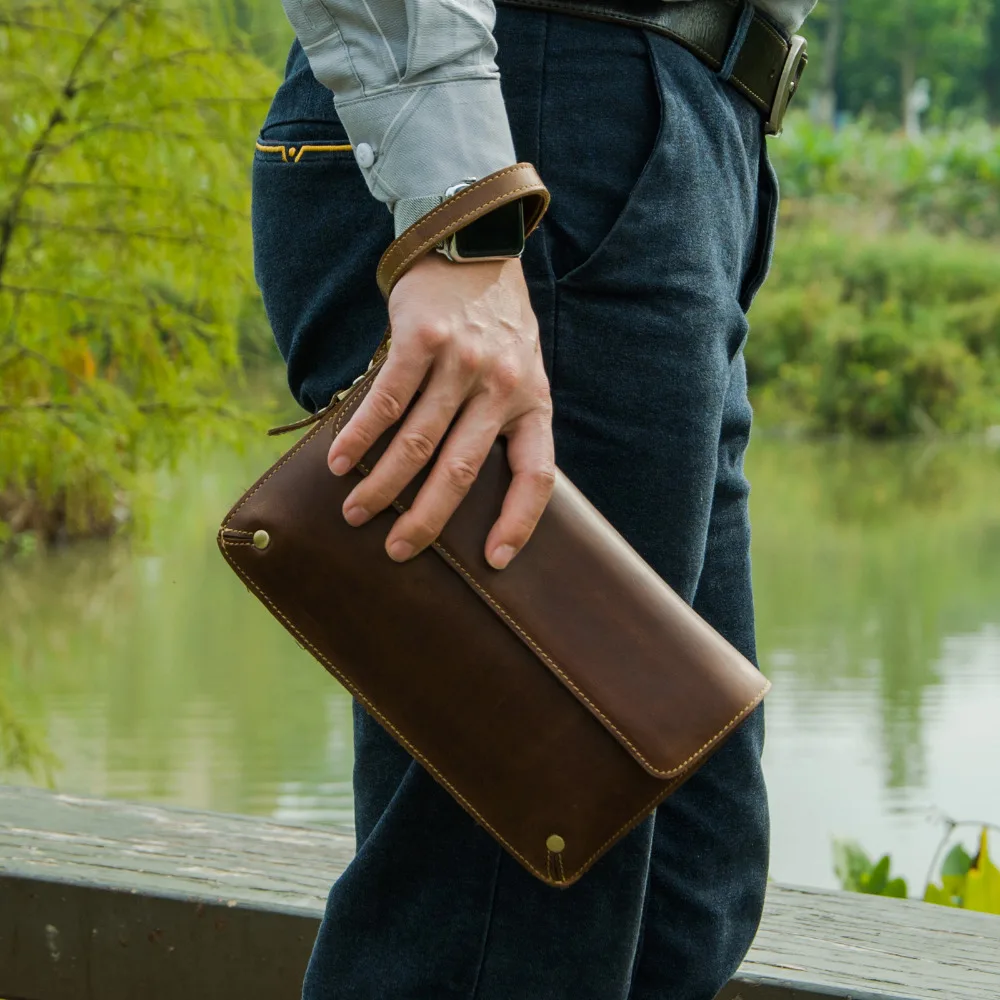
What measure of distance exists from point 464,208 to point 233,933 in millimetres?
718

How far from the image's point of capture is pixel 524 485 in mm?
669

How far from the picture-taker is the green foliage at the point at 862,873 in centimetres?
167

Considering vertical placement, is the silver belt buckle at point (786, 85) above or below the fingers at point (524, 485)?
above

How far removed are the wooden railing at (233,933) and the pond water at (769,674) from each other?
0.75 meters

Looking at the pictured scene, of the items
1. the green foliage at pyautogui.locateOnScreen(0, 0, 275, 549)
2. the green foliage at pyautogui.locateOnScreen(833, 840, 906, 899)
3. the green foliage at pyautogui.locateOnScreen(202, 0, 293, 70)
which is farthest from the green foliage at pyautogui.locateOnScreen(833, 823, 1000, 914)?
the green foliage at pyautogui.locateOnScreen(202, 0, 293, 70)

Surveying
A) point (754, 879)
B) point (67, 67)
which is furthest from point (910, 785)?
point (754, 879)

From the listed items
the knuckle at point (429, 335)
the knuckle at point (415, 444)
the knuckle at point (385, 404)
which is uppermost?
→ the knuckle at point (429, 335)

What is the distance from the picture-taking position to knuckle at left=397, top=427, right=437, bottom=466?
65 cm

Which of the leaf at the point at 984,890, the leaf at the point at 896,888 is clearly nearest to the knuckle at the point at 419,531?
the leaf at the point at 984,890

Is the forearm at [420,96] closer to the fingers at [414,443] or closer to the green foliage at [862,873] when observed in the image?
the fingers at [414,443]

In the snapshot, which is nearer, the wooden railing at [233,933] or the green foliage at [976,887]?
the wooden railing at [233,933]

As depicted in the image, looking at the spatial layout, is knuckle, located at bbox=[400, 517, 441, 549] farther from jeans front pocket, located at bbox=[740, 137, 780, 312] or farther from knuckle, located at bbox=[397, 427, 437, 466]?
jeans front pocket, located at bbox=[740, 137, 780, 312]

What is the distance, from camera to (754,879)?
2.63 feet

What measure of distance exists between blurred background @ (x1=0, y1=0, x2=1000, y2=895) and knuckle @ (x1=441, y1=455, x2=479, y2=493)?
181 cm
